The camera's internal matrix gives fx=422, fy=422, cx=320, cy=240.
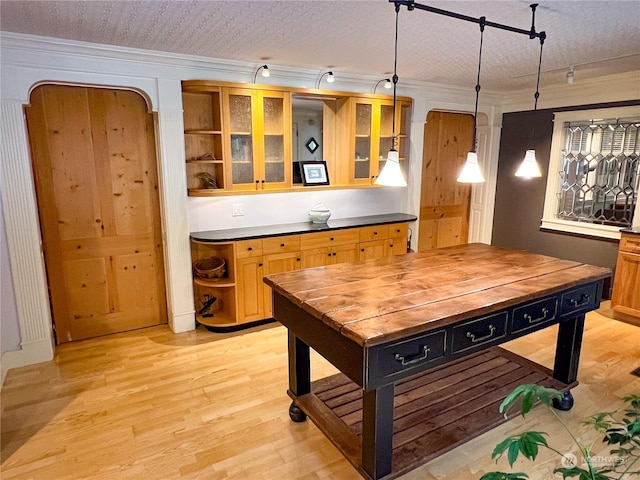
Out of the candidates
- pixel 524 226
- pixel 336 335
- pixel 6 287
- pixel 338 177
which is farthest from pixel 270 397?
pixel 524 226

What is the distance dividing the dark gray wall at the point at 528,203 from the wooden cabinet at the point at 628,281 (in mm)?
579

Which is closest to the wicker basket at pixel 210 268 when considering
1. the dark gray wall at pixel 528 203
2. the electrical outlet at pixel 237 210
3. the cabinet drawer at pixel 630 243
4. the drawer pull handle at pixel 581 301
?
the electrical outlet at pixel 237 210

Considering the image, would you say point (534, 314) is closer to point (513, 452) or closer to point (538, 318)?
point (538, 318)

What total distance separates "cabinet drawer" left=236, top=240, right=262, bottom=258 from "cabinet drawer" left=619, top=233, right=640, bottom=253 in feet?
11.2

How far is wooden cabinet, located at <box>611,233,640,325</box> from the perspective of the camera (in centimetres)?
392

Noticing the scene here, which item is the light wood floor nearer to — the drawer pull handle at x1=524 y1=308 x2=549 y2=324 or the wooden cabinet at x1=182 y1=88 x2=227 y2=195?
the drawer pull handle at x1=524 y1=308 x2=549 y2=324

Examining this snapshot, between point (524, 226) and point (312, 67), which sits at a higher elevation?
point (312, 67)

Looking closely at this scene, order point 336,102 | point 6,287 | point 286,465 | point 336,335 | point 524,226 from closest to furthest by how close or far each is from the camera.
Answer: point 336,335 < point 286,465 < point 6,287 < point 336,102 < point 524,226

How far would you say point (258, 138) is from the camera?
12.6ft

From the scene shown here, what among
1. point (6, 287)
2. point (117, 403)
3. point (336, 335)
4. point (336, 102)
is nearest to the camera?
point (336, 335)

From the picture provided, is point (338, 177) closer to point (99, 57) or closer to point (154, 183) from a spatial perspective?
point (154, 183)

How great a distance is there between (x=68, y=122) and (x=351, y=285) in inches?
106

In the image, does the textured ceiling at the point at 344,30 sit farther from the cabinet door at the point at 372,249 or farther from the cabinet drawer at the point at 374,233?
the cabinet door at the point at 372,249

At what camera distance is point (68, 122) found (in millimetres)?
3352
